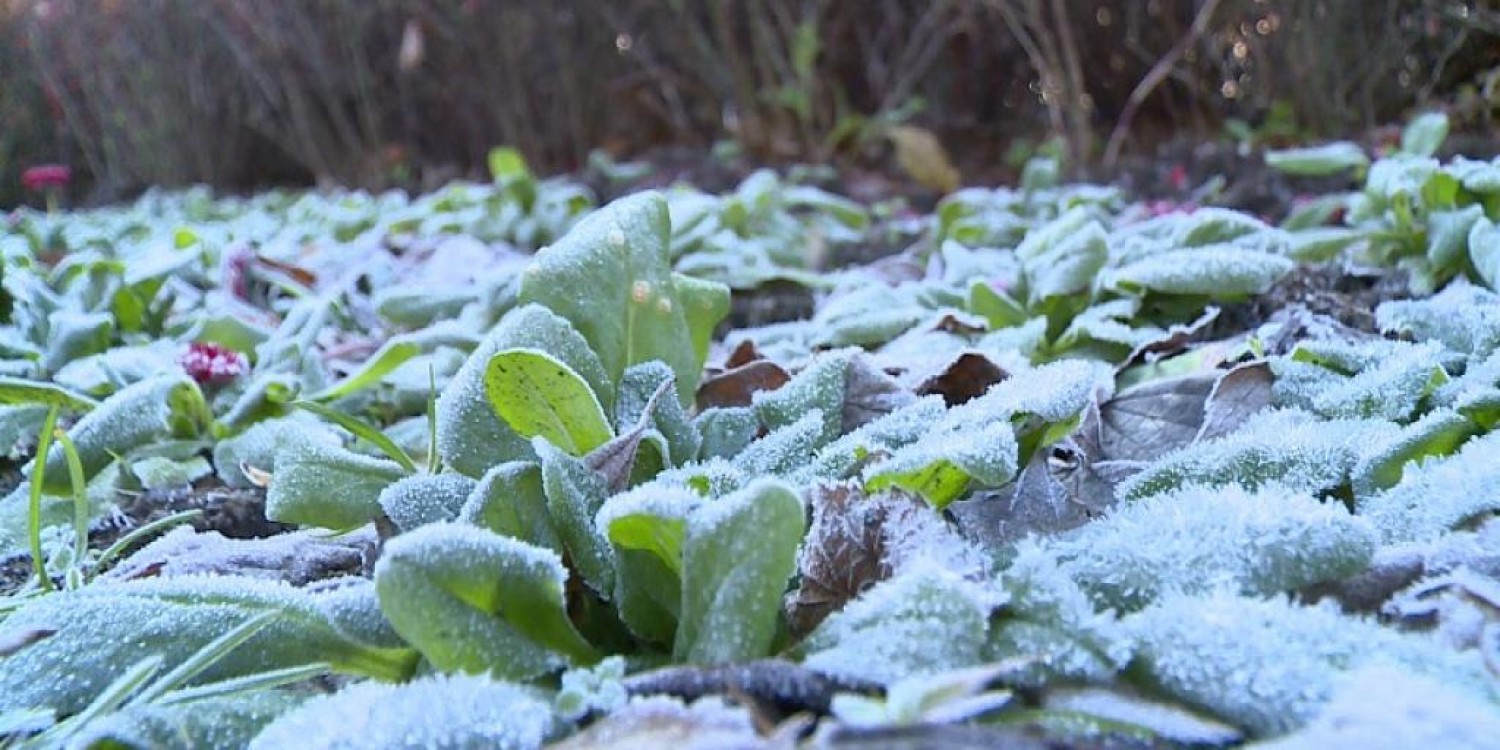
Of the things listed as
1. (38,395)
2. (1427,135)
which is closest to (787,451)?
(38,395)

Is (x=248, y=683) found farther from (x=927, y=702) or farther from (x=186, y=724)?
(x=927, y=702)

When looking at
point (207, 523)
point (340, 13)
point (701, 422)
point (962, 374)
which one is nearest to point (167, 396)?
point (207, 523)

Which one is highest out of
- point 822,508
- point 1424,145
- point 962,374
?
point 822,508

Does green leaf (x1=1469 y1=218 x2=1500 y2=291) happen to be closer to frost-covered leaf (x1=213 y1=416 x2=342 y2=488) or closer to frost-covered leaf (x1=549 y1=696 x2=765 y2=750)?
frost-covered leaf (x1=549 y1=696 x2=765 y2=750)

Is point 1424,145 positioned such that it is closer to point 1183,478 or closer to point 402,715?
point 1183,478

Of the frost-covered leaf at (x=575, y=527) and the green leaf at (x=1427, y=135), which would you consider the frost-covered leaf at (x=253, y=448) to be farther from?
the green leaf at (x=1427, y=135)

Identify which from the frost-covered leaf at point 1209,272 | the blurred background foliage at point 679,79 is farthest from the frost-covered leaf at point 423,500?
the blurred background foliage at point 679,79

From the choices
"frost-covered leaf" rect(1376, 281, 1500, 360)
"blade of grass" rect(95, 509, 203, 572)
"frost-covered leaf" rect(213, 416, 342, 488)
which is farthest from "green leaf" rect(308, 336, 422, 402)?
"frost-covered leaf" rect(1376, 281, 1500, 360)

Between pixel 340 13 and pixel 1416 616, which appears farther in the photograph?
pixel 340 13
